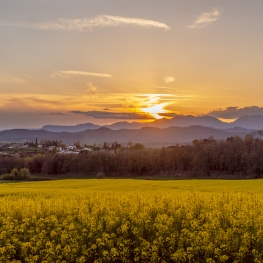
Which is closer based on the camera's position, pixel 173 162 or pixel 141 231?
pixel 141 231

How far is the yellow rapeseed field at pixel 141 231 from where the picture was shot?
10.8m

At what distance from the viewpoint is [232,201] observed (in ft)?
46.9

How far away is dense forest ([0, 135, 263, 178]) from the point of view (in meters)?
86.8

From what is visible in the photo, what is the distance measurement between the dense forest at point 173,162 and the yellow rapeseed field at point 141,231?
73668mm

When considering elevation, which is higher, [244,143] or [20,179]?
[244,143]

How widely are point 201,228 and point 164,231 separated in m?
1.23

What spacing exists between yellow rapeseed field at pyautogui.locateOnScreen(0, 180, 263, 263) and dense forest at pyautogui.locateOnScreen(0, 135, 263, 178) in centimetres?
7367

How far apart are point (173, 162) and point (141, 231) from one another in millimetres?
88337

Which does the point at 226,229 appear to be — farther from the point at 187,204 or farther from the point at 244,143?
the point at 244,143

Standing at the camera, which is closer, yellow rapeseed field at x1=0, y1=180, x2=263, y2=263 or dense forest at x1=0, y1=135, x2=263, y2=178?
yellow rapeseed field at x1=0, y1=180, x2=263, y2=263

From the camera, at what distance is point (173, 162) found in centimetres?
9975

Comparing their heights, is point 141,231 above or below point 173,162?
above

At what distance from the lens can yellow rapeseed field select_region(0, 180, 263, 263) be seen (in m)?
10.8

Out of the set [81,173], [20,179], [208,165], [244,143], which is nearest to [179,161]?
[208,165]
